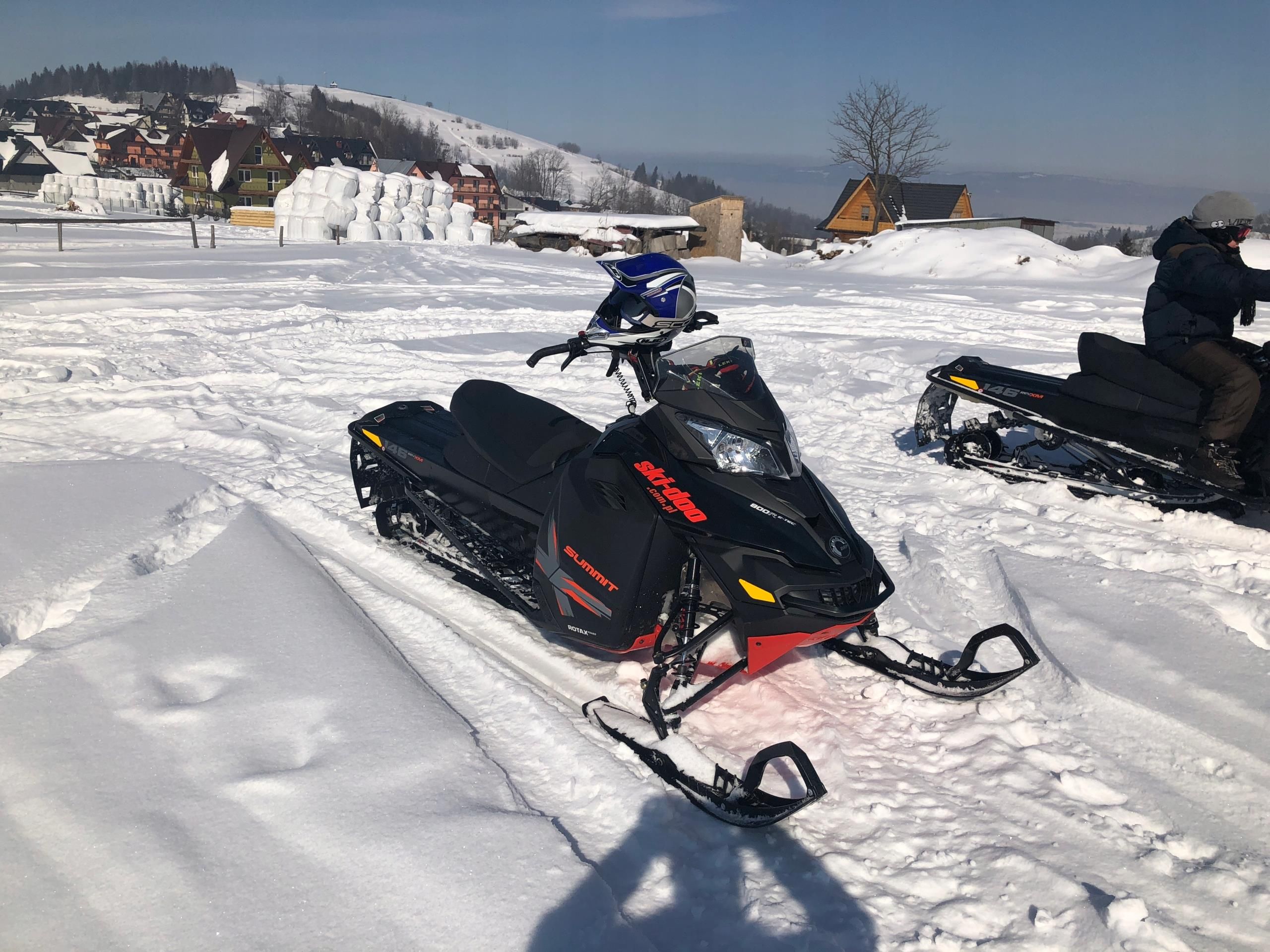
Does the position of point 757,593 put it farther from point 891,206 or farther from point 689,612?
point 891,206

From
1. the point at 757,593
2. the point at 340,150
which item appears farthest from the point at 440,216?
the point at 340,150

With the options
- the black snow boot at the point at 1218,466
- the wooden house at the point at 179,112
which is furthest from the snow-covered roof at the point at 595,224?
the wooden house at the point at 179,112

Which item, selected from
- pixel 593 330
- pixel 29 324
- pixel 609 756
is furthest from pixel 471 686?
pixel 29 324

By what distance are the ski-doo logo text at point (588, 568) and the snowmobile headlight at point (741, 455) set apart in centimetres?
54

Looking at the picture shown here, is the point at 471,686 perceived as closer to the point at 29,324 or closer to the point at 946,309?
the point at 29,324

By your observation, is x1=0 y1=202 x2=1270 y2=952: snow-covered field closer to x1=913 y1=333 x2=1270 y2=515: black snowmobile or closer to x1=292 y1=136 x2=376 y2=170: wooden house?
x1=913 y1=333 x2=1270 y2=515: black snowmobile

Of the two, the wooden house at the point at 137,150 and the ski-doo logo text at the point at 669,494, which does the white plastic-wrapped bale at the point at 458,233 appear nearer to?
the ski-doo logo text at the point at 669,494

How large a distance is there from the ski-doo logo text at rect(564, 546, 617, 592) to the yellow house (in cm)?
3252

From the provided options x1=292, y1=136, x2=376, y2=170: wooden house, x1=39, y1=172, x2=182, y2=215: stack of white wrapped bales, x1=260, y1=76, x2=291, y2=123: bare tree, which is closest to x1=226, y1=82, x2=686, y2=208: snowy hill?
x1=260, y1=76, x2=291, y2=123: bare tree

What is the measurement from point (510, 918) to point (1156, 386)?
4533 millimetres

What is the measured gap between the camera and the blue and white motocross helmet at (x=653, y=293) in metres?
2.90

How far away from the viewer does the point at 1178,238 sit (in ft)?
14.8

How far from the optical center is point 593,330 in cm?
305

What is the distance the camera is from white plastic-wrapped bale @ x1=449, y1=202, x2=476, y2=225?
34.4 meters
